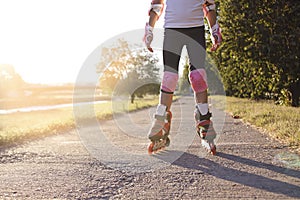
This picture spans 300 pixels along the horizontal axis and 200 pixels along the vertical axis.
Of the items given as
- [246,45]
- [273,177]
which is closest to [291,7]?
[246,45]

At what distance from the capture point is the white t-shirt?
394 cm

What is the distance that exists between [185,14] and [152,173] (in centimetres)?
198

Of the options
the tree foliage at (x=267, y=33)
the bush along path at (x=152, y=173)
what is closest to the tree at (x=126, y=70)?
the tree foliage at (x=267, y=33)

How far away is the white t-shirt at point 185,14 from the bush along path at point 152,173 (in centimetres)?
145

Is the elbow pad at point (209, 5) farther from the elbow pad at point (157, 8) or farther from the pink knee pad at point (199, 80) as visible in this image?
the pink knee pad at point (199, 80)

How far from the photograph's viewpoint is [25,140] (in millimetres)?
5566

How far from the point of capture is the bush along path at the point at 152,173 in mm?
2230

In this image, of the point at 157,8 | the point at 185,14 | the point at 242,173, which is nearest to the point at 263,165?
the point at 242,173

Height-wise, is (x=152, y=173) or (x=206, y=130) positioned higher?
(x=206, y=130)

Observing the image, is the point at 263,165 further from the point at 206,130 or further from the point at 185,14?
the point at 185,14

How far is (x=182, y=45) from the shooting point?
4.00m

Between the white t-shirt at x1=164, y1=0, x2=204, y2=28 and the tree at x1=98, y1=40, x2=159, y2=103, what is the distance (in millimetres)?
18963

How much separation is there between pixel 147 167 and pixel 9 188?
3.70ft

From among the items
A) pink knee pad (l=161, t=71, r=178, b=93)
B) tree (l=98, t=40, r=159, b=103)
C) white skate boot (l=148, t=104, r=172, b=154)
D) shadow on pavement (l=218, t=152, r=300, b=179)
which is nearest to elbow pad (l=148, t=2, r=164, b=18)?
pink knee pad (l=161, t=71, r=178, b=93)
